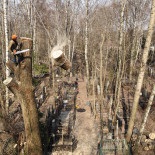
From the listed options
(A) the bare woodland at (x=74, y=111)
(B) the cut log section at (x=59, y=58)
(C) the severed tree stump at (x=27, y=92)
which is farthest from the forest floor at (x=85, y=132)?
(B) the cut log section at (x=59, y=58)

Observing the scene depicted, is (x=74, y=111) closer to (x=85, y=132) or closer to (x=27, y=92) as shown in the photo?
(x=85, y=132)

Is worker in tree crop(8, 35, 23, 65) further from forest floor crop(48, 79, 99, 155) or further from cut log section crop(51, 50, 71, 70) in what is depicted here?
forest floor crop(48, 79, 99, 155)

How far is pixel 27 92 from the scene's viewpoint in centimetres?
527

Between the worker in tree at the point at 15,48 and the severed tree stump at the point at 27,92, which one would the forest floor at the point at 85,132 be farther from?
the worker in tree at the point at 15,48

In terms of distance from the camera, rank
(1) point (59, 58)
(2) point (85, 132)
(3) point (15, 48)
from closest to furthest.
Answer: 1. (1) point (59, 58)
2. (3) point (15, 48)
3. (2) point (85, 132)

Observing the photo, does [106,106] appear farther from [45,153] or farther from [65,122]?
[45,153]

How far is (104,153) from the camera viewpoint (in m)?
6.68

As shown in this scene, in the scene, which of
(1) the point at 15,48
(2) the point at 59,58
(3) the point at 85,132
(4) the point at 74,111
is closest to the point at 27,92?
(1) the point at 15,48

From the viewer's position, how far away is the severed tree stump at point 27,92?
5.00 metres

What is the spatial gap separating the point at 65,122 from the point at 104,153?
2.45 meters

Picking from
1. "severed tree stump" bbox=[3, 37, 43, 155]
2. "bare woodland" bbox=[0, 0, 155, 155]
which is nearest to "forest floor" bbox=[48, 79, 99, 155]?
"bare woodland" bbox=[0, 0, 155, 155]

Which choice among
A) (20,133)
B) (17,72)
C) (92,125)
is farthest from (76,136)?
(17,72)

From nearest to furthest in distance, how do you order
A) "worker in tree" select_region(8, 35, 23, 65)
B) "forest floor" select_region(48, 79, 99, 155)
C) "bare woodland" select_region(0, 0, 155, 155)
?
"worker in tree" select_region(8, 35, 23, 65) < "bare woodland" select_region(0, 0, 155, 155) < "forest floor" select_region(48, 79, 99, 155)

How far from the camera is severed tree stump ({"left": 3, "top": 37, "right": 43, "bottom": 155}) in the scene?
16.4ft
